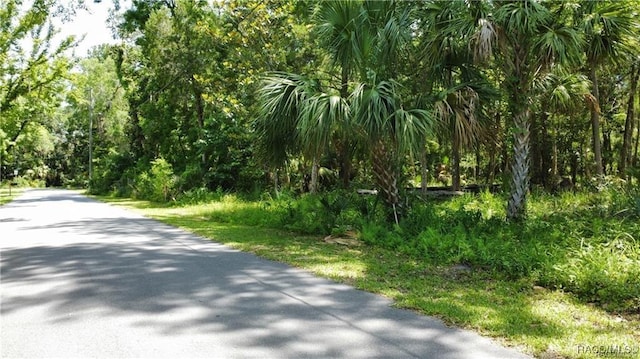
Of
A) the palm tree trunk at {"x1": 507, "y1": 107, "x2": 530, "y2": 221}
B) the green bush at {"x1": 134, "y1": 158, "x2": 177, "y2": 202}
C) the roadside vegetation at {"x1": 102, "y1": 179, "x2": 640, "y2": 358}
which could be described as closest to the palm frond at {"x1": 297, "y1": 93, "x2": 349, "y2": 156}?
the roadside vegetation at {"x1": 102, "y1": 179, "x2": 640, "y2": 358}

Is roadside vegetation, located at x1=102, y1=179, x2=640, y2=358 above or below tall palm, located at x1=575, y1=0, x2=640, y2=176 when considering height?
below

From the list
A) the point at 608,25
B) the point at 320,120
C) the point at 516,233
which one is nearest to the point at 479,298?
the point at 516,233

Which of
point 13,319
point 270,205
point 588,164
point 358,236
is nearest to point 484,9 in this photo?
point 358,236

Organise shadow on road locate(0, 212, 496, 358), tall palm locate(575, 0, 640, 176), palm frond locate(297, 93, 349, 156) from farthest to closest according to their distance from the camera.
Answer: tall palm locate(575, 0, 640, 176) → palm frond locate(297, 93, 349, 156) → shadow on road locate(0, 212, 496, 358)

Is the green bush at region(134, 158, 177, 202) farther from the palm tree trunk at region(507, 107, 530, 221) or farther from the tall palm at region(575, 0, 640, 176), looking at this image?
the tall palm at region(575, 0, 640, 176)

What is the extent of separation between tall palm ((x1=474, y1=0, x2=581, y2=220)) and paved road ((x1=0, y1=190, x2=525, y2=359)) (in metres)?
5.45

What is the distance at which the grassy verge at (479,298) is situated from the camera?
161 inches

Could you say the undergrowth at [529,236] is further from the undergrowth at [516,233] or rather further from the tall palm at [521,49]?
the tall palm at [521,49]

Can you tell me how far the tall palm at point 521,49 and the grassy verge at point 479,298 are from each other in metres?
3.43

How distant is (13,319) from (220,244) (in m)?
5.00

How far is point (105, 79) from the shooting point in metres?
48.0

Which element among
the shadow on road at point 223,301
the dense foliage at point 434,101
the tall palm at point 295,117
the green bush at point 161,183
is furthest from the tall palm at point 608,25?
the green bush at point 161,183

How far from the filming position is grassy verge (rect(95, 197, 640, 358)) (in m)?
4.09

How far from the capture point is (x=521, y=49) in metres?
9.63
